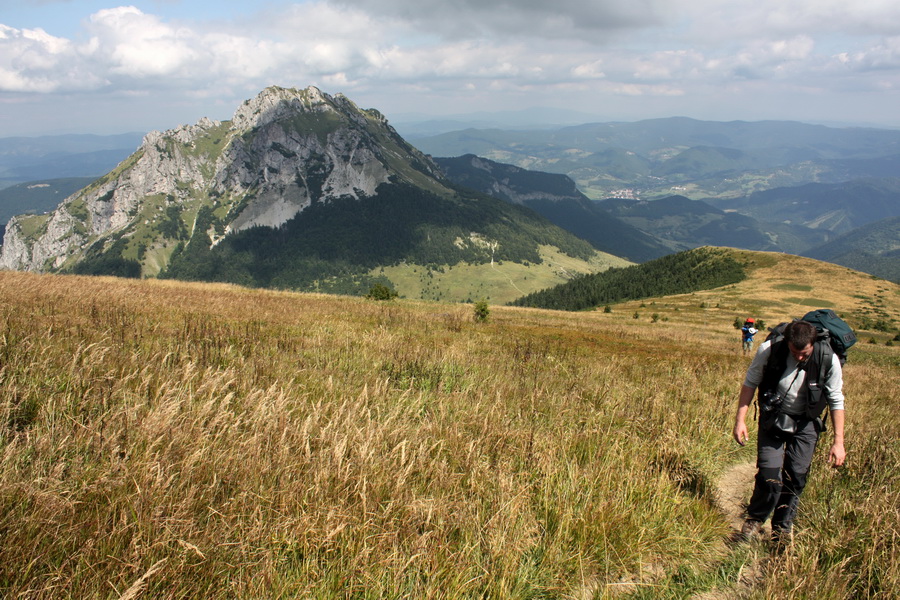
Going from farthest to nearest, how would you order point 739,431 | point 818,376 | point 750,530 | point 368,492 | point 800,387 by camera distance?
Result: 1. point 739,431
2. point 800,387
3. point 818,376
4. point 750,530
5. point 368,492

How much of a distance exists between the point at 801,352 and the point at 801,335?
181 millimetres

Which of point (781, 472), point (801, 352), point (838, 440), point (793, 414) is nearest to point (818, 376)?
point (801, 352)

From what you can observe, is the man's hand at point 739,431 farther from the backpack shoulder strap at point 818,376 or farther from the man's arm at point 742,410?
the backpack shoulder strap at point 818,376

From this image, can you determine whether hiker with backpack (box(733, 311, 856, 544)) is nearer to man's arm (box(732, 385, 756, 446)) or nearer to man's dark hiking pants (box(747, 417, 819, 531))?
man's dark hiking pants (box(747, 417, 819, 531))

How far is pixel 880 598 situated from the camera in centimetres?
326

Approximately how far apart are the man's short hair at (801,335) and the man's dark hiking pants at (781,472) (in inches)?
36.2

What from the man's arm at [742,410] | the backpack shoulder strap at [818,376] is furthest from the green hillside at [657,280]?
the backpack shoulder strap at [818,376]

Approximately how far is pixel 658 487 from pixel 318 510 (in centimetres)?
322

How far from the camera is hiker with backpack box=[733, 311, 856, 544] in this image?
15.2ft

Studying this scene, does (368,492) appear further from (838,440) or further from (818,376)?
(838,440)

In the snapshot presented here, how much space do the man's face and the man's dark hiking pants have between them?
2.31ft

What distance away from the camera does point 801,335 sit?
4.56 m

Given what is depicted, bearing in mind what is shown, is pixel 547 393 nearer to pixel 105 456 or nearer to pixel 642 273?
pixel 105 456

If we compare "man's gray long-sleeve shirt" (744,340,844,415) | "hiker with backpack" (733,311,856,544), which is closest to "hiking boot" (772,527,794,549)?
"hiker with backpack" (733,311,856,544)
